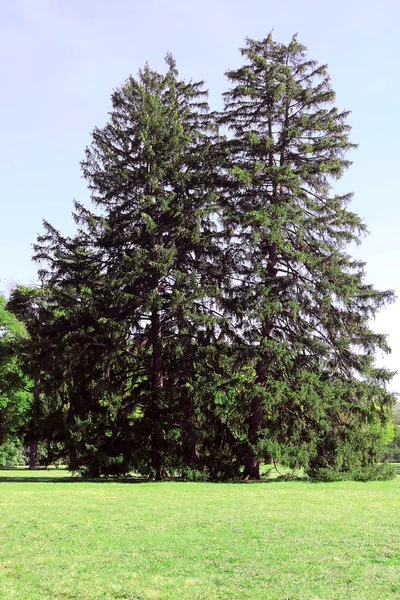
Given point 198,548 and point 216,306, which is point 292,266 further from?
point 198,548

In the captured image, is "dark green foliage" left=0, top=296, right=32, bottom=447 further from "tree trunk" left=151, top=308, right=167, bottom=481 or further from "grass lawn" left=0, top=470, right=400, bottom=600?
"grass lawn" left=0, top=470, right=400, bottom=600

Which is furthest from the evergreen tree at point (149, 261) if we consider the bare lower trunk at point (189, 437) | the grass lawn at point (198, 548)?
the grass lawn at point (198, 548)

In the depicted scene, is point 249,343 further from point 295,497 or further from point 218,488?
point 295,497

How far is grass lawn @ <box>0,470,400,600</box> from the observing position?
7172mm

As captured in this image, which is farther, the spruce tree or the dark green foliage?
the dark green foliage

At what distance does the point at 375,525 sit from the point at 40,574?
6.71 m

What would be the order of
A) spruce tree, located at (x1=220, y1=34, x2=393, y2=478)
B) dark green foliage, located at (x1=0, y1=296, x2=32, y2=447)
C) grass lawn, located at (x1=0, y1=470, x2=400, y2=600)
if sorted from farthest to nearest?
dark green foliage, located at (x1=0, y1=296, x2=32, y2=447), spruce tree, located at (x1=220, y1=34, x2=393, y2=478), grass lawn, located at (x1=0, y1=470, x2=400, y2=600)

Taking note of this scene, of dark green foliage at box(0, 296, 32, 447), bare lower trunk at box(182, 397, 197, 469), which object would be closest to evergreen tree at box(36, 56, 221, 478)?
bare lower trunk at box(182, 397, 197, 469)

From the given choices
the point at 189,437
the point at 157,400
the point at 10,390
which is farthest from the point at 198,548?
the point at 10,390

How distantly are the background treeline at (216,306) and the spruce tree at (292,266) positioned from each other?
0.26 ft

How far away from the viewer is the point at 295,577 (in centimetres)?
764

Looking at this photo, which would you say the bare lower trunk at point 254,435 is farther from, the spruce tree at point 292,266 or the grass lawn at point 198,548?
the grass lawn at point 198,548

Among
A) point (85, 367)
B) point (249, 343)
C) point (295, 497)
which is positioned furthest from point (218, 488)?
point (85, 367)

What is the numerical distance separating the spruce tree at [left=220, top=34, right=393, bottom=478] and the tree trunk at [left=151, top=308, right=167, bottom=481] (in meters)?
3.32
